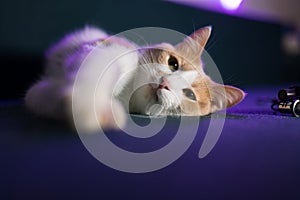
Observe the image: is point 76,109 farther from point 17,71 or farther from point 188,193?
point 17,71

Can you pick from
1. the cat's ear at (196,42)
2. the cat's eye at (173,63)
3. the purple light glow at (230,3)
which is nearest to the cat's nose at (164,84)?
the cat's eye at (173,63)

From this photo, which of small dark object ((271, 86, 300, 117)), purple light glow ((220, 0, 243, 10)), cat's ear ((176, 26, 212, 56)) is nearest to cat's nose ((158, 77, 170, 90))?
cat's ear ((176, 26, 212, 56))

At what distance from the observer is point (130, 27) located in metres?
1.86

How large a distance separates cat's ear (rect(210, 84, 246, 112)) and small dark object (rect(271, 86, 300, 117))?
0.16m

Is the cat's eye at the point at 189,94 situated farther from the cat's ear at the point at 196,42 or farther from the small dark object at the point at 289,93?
the small dark object at the point at 289,93

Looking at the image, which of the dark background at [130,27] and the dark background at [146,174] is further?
the dark background at [130,27]

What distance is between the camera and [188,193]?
482 millimetres

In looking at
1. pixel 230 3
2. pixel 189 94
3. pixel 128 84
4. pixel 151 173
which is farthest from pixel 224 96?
pixel 230 3

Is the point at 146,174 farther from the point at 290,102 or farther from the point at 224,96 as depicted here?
the point at 290,102

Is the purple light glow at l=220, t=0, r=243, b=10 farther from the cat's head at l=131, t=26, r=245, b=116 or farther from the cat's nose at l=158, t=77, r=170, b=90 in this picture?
the cat's nose at l=158, t=77, r=170, b=90

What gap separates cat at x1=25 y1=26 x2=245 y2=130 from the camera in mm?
722

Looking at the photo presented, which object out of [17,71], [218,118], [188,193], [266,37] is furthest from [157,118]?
[266,37]

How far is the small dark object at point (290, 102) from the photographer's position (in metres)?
1.04

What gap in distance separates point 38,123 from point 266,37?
2.00m
